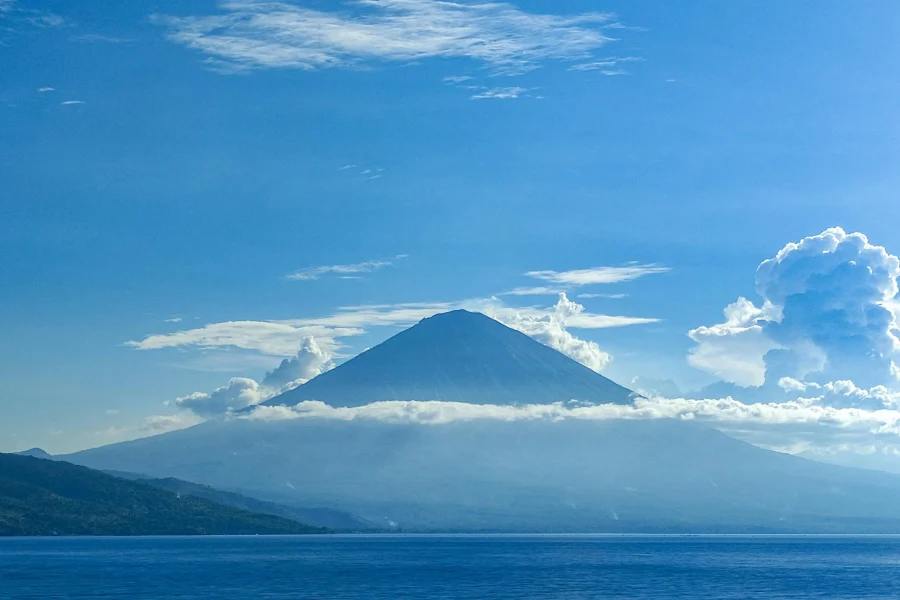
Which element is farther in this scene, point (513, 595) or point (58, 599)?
point (513, 595)

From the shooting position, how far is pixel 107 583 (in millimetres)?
176500

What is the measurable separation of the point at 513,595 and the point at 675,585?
39496 mm

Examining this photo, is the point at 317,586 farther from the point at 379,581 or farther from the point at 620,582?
the point at 620,582

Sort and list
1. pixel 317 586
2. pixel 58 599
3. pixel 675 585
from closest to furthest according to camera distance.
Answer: pixel 58 599 → pixel 317 586 → pixel 675 585

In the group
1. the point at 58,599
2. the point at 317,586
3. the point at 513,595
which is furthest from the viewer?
the point at 317,586

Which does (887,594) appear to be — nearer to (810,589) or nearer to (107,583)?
(810,589)

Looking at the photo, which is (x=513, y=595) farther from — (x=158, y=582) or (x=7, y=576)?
(x=7, y=576)

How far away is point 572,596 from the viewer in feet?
529

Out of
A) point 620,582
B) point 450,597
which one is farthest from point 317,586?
point 620,582

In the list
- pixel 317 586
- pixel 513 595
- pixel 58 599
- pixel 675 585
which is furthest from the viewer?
pixel 675 585

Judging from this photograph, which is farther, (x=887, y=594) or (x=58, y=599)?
(x=887, y=594)

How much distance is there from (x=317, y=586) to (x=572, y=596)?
124 ft

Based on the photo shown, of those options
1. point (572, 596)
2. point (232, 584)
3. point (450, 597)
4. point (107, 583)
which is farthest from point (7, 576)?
point (572, 596)

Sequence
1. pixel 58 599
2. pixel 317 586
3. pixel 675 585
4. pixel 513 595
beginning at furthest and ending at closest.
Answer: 1. pixel 675 585
2. pixel 317 586
3. pixel 513 595
4. pixel 58 599
